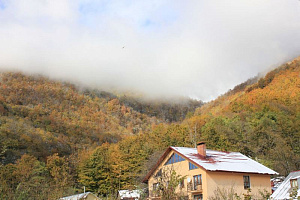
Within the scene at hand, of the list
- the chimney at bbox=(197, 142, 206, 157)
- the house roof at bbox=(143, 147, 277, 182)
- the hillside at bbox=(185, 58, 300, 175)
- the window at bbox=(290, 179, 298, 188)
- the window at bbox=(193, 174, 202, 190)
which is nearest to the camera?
the window at bbox=(290, 179, 298, 188)

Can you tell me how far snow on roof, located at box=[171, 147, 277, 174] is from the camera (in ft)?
106

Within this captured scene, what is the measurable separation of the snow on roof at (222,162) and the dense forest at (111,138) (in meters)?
6.77

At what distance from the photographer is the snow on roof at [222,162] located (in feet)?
106

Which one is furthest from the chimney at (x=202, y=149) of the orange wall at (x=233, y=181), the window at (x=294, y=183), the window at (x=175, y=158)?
the window at (x=294, y=183)

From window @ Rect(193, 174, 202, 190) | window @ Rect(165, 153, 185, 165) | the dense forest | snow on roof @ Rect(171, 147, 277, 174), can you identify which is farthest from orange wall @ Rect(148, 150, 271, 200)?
the dense forest

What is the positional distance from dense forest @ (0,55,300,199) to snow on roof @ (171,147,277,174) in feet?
22.2

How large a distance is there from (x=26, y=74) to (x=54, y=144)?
115 m

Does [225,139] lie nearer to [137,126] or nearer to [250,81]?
[250,81]

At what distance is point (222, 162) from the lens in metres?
33.8

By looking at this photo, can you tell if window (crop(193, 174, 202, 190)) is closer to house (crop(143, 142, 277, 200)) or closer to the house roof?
house (crop(143, 142, 277, 200))

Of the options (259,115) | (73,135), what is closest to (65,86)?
(73,135)

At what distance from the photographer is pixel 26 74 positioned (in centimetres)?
19375

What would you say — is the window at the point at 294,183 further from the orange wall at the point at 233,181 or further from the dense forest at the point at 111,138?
the dense forest at the point at 111,138

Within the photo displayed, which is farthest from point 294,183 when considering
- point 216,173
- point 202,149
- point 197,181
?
point 202,149
